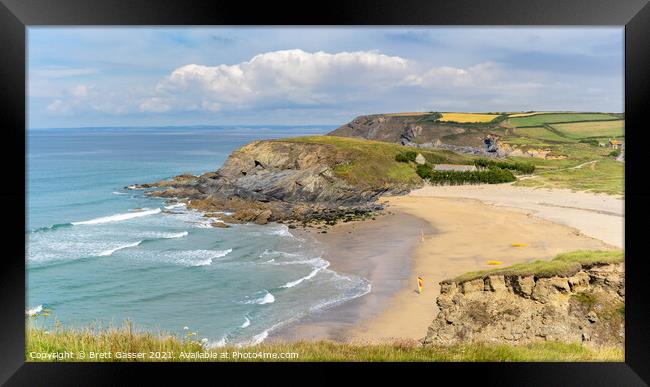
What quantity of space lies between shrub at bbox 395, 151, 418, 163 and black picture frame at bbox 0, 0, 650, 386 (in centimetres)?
1802

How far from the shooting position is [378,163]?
2338 centimetres

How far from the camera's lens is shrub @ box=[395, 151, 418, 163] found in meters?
22.7

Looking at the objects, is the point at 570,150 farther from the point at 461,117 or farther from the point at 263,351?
the point at 263,351

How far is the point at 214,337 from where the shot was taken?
8.52 metres

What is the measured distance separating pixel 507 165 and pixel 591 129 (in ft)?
13.0

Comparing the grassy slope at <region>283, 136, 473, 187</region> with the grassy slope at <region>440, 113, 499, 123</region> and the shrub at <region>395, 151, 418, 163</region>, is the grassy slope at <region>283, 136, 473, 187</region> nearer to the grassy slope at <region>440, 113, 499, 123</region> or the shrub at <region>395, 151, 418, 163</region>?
the shrub at <region>395, 151, 418, 163</region>

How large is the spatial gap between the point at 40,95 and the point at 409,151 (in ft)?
45.6

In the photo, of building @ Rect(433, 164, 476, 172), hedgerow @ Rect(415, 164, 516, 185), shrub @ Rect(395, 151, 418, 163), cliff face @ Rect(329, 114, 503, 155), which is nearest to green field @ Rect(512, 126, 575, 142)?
cliff face @ Rect(329, 114, 503, 155)

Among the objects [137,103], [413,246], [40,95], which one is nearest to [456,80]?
[413,246]

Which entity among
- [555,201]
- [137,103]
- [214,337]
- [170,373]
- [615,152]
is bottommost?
[214,337]

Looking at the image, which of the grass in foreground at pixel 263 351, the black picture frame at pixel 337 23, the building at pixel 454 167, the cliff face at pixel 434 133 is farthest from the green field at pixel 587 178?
the grass in foreground at pixel 263 351

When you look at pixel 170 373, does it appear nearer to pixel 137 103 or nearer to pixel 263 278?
pixel 263 278

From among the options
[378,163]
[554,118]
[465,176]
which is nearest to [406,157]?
[378,163]

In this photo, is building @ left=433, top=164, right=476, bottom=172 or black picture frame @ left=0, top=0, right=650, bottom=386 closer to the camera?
black picture frame @ left=0, top=0, right=650, bottom=386
